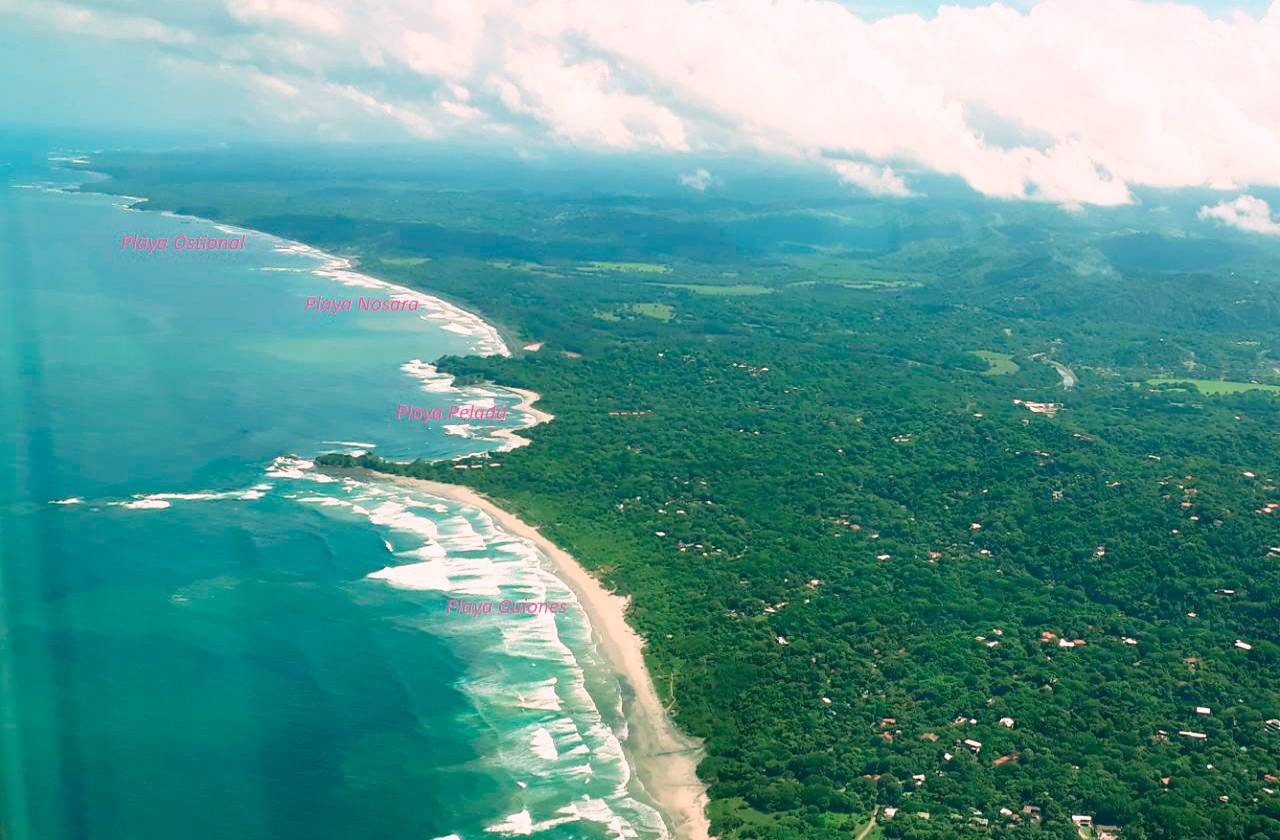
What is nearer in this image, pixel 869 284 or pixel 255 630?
pixel 255 630

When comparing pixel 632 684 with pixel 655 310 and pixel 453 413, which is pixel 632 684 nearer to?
pixel 453 413

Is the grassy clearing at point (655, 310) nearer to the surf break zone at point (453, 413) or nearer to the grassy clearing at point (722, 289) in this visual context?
the grassy clearing at point (722, 289)

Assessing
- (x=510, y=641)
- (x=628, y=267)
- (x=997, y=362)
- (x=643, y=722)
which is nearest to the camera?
(x=643, y=722)

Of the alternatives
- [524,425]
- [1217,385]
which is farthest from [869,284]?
[524,425]

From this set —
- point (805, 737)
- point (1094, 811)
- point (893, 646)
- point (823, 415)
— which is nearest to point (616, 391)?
point (823, 415)

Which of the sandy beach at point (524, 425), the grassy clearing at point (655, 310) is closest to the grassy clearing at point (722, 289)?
the grassy clearing at point (655, 310)

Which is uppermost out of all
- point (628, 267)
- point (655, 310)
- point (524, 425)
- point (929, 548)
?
point (628, 267)

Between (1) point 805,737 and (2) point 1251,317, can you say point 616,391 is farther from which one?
(2) point 1251,317

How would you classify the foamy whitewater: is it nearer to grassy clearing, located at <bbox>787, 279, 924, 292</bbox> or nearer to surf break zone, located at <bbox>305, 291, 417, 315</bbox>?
surf break zone, located at <bbox>305, 291, 417, 315</bbox>

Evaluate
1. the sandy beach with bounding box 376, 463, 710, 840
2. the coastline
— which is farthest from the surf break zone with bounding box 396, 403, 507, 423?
the sandy beach with bounding box 376, 463, 710, 840
